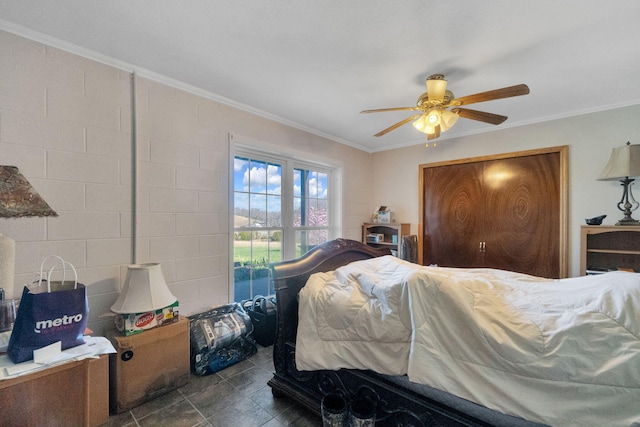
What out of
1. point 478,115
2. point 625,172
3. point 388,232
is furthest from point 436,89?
point 388,232

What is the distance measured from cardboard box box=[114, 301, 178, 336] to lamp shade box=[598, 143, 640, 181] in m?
4.14

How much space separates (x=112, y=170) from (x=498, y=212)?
4153 millimetres

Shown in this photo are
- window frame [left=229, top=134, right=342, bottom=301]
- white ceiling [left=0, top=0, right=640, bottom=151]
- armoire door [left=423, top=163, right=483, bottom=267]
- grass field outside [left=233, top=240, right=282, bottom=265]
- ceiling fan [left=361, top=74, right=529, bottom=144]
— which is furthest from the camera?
armoire door [left=423, top=163, right=483, bottom=267]

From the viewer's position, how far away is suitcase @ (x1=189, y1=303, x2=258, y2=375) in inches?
86.9

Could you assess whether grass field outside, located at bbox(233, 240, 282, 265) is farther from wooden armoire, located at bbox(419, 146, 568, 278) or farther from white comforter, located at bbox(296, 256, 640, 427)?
wooden armoire, located at bbox(419, 146, 568, 278)

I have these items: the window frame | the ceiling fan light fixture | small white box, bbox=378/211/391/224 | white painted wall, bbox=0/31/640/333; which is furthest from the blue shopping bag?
small white box, bbox=378/211/391/224

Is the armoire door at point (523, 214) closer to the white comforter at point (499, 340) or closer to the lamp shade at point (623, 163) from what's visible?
the lamp shade at point (623, 163)

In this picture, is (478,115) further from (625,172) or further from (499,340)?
(499,340)

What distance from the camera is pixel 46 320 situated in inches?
50.0

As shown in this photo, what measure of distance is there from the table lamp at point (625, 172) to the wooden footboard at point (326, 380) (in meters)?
2.67

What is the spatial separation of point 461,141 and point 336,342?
341cm

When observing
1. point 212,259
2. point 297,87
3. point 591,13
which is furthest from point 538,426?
point 297,87

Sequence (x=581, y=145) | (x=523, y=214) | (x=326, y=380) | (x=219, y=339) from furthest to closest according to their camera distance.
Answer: (x=523, y=214), (x=581, y=145), (x=219, y=339), (x=326, y=380)

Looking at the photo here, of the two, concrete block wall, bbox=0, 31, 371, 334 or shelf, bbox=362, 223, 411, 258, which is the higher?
concrete block wall, bbox=0, 31, 371, 334
